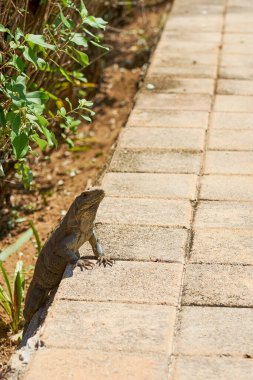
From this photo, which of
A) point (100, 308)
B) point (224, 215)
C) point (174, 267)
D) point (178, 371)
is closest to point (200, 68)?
point (224, 215)

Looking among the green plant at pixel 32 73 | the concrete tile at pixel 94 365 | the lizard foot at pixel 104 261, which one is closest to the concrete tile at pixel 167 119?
the green plant at pixel 32 73

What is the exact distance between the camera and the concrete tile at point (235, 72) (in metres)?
7.11

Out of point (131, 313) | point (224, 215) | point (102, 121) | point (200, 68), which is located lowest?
point (102, 121)

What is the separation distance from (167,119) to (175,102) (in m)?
0.41

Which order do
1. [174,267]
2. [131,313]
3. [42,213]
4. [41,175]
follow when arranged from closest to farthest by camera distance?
[131,313] → [174,267] → [42,213] → [41,175]

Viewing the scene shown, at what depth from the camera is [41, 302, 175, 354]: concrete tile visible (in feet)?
11.0

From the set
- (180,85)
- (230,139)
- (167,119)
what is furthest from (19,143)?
(180,85)

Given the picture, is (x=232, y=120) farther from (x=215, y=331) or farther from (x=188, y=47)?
(x=215, y=331)

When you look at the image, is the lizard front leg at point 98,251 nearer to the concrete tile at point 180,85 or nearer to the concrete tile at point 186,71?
the concrete tile at point 180,85

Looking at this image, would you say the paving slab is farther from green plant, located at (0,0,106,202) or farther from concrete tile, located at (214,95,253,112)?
concrete tile, located at (214,95,253,112)

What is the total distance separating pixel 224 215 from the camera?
463cm

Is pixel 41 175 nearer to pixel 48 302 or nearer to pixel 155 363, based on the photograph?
pixel 48 302

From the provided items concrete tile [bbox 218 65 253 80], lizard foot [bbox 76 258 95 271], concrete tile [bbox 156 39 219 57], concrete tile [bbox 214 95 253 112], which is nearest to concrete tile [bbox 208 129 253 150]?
concrete tile [bbox 214 95 253 112]

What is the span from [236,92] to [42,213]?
213 centimetres
